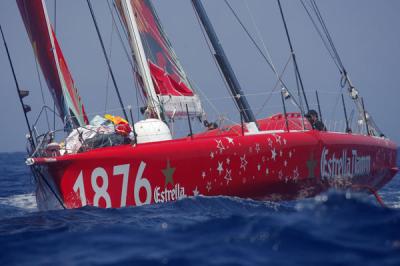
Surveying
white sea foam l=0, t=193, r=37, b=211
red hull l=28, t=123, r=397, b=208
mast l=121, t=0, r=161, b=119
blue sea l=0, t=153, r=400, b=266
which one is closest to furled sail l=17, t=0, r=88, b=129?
mast l=121, t=0, r=161, b=119

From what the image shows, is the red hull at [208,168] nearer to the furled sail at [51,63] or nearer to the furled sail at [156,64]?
the furled sail at [156,64]

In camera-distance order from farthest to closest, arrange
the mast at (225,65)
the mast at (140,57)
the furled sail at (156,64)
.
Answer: the furled sail at (156,64) → the mast at (140,57) → the mast at (225,65)

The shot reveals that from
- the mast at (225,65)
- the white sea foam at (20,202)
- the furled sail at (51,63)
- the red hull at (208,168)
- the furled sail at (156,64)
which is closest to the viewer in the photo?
the red hull at (208,168)

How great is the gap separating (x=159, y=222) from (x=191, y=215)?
21.4 inches

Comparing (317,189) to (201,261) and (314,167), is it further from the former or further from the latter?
(201,261)

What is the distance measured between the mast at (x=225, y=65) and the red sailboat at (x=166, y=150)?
0.02 m

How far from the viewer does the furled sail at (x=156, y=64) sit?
388 inches

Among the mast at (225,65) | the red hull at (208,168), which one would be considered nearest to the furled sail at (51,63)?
the red hull at (208,168)

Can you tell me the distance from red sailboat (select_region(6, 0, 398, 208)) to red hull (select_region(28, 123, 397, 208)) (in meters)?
0.01

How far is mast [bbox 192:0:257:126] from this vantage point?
9.54 metres

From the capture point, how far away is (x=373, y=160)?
11867 mm

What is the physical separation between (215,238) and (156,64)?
705cm

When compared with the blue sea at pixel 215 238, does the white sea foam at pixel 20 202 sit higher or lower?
lower

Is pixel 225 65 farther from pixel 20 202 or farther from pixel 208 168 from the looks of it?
pixel 20 202
